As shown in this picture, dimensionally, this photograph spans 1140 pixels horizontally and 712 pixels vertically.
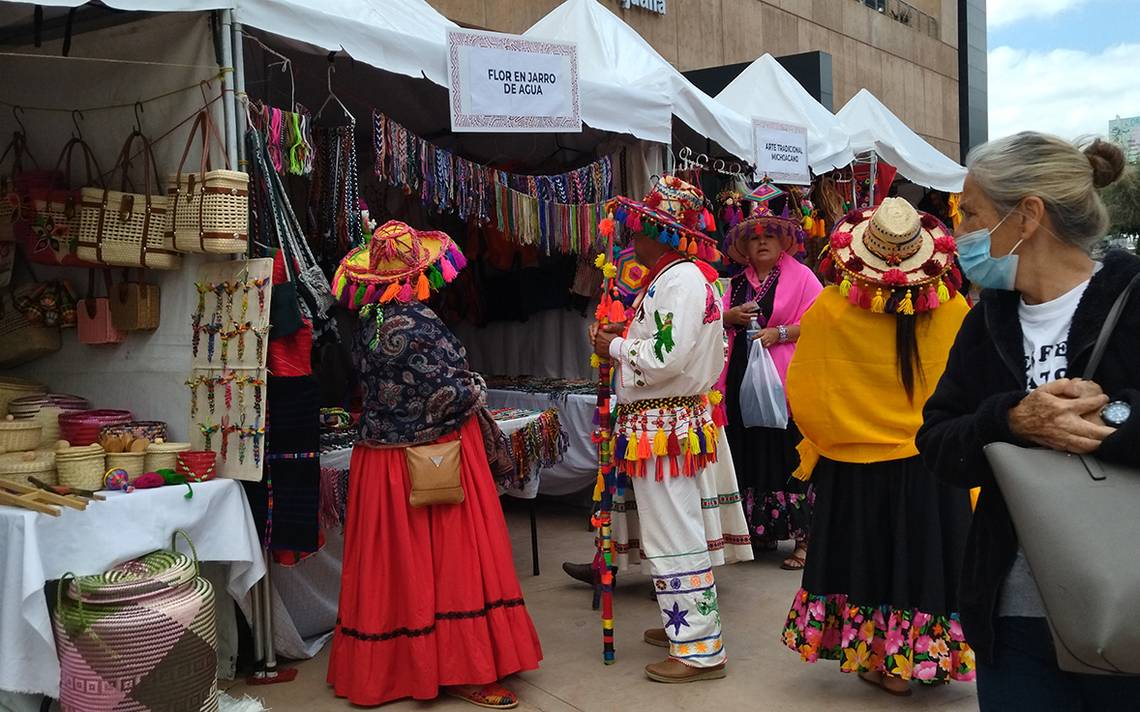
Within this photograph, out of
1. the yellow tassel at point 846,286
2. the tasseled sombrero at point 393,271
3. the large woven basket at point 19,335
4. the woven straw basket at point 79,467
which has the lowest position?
the woven straw basket at point 79,467

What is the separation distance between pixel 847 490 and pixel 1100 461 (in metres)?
2.10

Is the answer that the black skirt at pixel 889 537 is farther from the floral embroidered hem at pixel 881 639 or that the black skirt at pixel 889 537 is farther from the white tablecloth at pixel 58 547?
the white tablecloth at pixel 58 547

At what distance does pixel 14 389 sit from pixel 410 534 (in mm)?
1770

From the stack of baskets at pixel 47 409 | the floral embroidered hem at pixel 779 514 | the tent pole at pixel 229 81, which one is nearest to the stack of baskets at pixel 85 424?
the stack of baskets at pixel 47 409

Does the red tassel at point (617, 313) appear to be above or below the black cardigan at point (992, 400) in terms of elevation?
above

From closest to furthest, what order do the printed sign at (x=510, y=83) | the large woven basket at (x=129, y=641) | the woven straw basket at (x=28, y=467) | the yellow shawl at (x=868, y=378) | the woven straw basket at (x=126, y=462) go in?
the large woven basket at (x=129, y=641)
the woven straw basket at (x=28, y=467)
the woven straw basket at (x=126, y=462)
the yellow shawl at (x=868, y=378)
the printed sign at (x=510, y=83)

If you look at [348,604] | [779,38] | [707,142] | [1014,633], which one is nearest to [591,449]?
[707,142]

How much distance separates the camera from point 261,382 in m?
3.74

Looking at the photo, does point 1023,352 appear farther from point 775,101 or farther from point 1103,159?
point 775,101

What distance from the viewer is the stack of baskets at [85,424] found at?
3.86 meters

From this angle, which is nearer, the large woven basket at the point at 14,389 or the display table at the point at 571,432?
the large woven basket at the point at 14,389

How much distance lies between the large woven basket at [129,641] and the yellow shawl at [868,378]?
230 centimetres

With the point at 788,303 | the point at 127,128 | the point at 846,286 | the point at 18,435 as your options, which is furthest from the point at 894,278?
the point at 18,435

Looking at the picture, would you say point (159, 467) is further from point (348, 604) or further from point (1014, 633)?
point (1014, 633)
